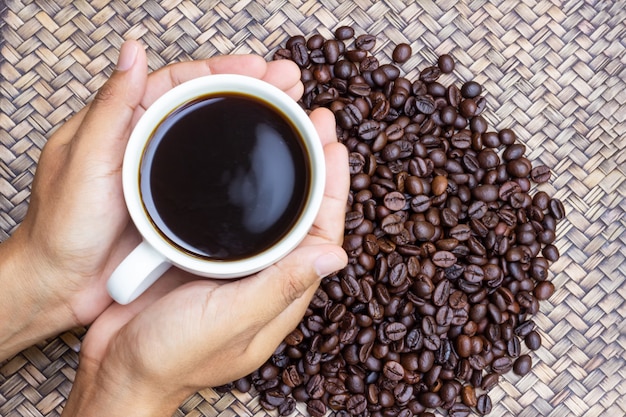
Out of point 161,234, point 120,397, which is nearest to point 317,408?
point 120,397

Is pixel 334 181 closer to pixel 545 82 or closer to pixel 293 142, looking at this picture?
pixel 293 142

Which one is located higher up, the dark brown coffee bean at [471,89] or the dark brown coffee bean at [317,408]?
the dark brown coffee bean at [471,89]

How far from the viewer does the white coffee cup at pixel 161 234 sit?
43.7 inches

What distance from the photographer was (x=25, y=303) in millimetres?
1409

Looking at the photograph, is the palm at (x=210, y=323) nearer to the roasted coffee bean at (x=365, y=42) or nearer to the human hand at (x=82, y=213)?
the human hand at (x=82, y=213)

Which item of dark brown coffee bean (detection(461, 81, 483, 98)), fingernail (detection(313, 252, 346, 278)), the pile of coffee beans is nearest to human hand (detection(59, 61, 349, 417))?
fingernail (detection(313, 252, 346, 278))

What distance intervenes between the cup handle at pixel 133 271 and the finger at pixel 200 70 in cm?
44

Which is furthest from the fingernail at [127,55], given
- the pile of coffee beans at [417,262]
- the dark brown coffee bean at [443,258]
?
the dark brown coffee bean at [443,258]

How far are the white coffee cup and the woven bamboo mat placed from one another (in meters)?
0.56

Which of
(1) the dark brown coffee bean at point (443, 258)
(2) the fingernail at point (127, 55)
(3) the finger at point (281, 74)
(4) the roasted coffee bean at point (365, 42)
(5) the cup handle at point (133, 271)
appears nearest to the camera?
(5) the cup handle at point (133, 271)

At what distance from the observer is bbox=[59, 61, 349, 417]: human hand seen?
1.19 metres

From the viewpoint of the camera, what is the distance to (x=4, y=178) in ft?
5.41

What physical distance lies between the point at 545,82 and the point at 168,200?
111cm

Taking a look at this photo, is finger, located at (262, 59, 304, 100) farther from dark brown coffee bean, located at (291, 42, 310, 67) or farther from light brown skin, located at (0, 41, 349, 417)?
dark brown coffee bean, located at (291, 42, 310, 67)
